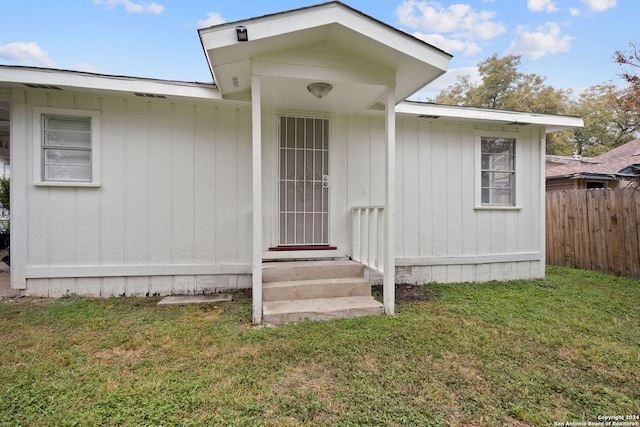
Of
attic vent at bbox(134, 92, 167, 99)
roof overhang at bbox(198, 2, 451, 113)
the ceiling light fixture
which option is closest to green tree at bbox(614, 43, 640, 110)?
roof overhang at bbox(198, 2, 451, 113)

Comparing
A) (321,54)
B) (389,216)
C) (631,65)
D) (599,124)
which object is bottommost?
(389,216)

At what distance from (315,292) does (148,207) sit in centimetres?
237

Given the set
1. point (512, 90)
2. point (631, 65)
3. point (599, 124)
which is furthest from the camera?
point (599, 124)

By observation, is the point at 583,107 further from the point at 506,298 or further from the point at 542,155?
the point at 506,298

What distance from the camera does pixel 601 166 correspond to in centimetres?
1088

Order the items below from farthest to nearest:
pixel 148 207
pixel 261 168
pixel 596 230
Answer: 1. pixel 596 230
2. pixel 148 207
3. pixel 261 168

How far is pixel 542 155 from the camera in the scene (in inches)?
193

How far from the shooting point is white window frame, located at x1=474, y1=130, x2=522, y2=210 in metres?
4.68

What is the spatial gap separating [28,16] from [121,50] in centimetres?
209

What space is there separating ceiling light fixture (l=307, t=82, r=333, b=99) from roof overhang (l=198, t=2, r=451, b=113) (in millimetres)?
72

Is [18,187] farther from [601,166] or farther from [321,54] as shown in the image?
[601,166]

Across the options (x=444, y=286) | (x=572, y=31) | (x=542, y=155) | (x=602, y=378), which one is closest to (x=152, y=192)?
(x=444, y=286)

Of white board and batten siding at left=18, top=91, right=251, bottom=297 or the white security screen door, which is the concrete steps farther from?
white board and batten siding at left=18, top=91, right=251, bottom=297

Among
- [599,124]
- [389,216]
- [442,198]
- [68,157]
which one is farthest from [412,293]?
[599,124]
